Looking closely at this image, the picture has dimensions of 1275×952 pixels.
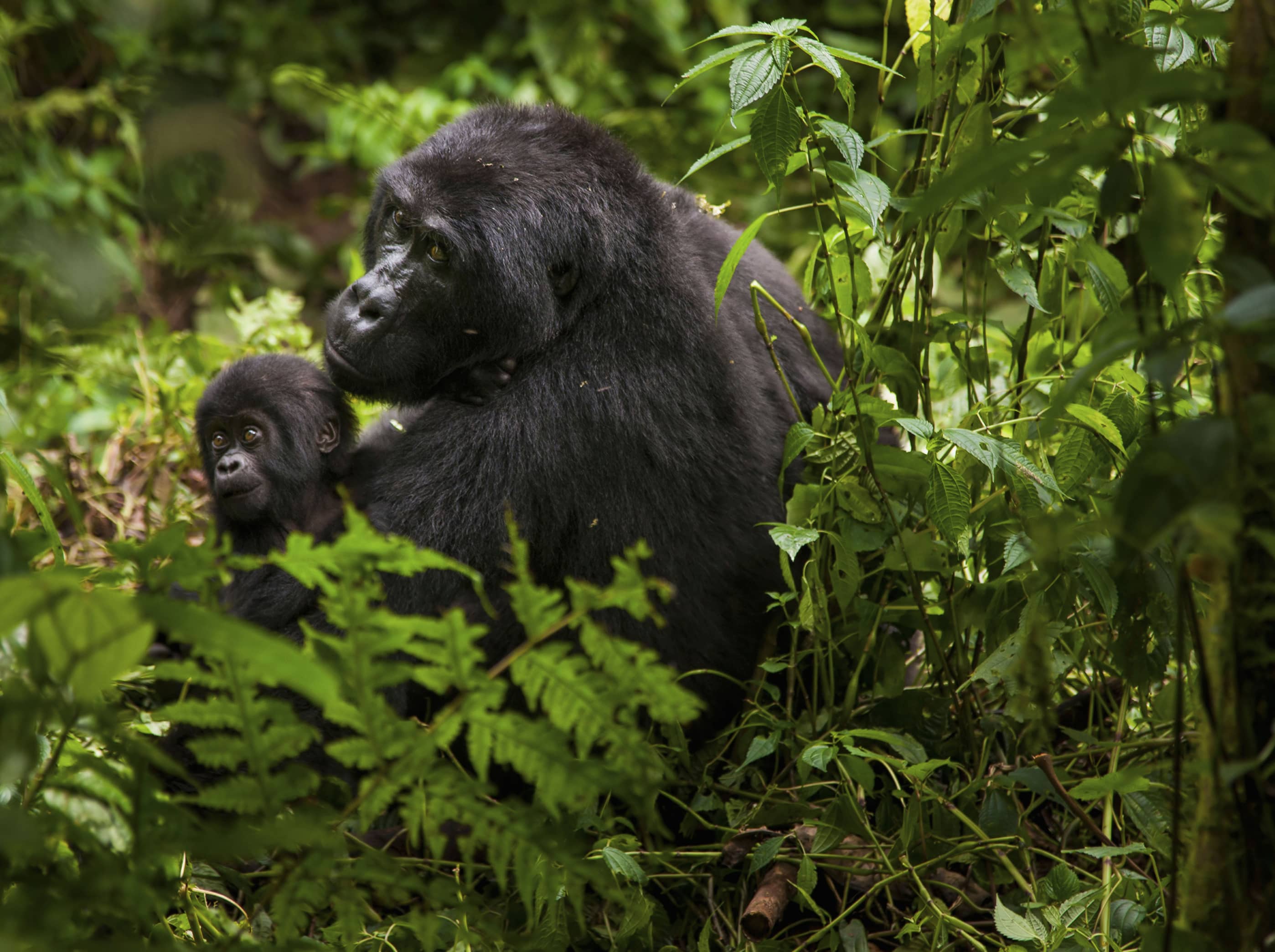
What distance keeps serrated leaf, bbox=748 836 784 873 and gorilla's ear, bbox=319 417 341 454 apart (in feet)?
4.62

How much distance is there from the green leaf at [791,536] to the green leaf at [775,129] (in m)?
0.61

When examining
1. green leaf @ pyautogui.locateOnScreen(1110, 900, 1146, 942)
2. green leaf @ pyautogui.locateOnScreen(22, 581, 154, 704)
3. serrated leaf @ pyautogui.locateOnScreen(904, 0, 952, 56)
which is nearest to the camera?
green leaf @ pyautogui.locateOnScreen(22, 581, 154, 704)

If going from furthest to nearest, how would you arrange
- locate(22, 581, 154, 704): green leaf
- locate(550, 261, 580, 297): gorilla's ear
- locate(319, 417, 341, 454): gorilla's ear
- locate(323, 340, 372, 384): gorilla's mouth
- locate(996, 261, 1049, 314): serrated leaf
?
locate(319, 417, 341, 454): gorilla's ear, locate(323, 340, 372, 384): gorilla's mouth, locate(550, 261, 580, 297): gorilla's ear, locate(996, 261, 1049, 314): serrated leaf, locate(22, 581, 154, 704): green leaf

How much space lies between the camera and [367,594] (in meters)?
1.16

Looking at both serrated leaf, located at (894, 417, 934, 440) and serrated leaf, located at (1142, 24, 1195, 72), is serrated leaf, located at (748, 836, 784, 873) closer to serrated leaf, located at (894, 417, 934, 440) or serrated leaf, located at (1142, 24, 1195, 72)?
serrated leaf, located at (894, 417, 934, 440)

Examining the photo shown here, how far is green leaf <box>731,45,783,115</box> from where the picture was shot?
192 cm

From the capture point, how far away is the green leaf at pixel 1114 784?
4.70 feet

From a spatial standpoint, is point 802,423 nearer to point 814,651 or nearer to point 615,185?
point 814,651

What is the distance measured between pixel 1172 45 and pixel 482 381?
4.90 feet

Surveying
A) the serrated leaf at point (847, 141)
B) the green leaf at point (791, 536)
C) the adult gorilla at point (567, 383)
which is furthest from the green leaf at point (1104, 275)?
the adult gorilla at point (567, 383)

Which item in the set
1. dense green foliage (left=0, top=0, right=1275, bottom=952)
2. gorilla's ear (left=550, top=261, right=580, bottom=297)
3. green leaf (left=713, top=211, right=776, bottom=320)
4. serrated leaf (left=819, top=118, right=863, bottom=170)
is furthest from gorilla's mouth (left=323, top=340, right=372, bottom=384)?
serrated leaf (left=819, top=118, right=863, bottom=170)

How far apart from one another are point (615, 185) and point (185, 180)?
301cm

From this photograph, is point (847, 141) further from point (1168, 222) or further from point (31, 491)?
point (31, 491)

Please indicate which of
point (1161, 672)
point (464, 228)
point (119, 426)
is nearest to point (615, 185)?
point (464, 228)
